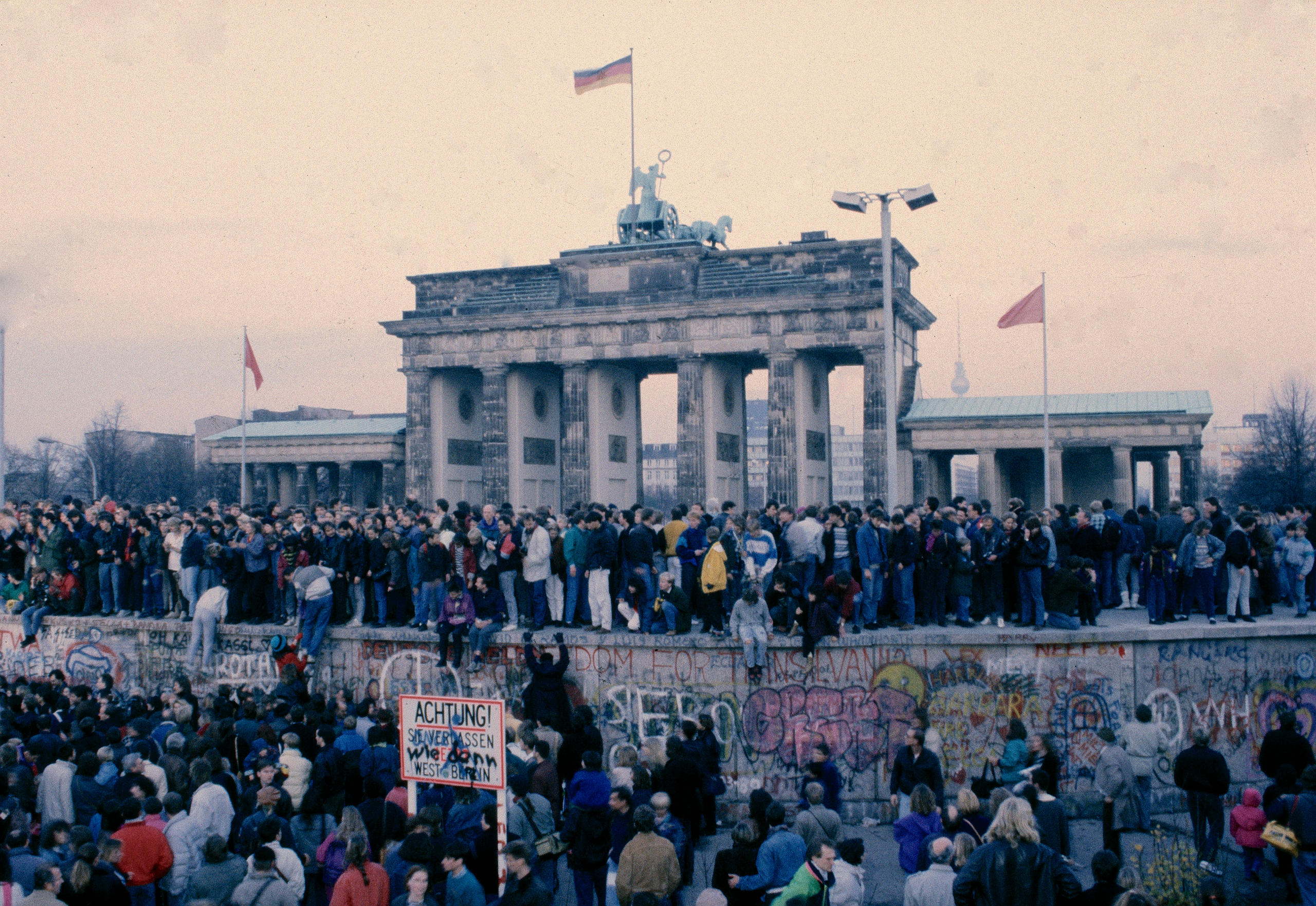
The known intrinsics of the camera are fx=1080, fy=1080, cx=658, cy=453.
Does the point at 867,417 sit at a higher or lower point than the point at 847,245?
lower

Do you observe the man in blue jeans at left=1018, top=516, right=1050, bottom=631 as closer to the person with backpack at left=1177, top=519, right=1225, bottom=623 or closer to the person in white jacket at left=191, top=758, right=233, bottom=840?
the person with backpack at left=1177, top=519, right=1225, bottom=623

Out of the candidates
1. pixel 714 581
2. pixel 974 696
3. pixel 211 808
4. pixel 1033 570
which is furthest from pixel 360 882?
pixel 1033 570

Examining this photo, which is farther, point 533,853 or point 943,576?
point 943,576

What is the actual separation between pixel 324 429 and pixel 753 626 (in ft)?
132

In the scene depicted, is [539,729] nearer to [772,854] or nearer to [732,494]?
[772,854]

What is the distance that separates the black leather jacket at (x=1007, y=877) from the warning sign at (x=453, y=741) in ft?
14.1

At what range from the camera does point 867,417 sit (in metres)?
39.5

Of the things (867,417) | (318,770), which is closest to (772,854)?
(318,770)

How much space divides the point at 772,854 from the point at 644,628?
7.81 m

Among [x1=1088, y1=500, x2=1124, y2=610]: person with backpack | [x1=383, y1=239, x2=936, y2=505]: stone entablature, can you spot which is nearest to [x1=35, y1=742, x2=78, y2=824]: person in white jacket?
[x1=1088, y1=500, x2=1124, y2=610]: person with backpack

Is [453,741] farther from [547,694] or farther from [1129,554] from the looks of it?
[1129,554]

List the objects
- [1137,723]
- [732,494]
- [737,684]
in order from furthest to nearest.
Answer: [732,494], [737,684], [1137,723]

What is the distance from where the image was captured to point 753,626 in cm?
1541

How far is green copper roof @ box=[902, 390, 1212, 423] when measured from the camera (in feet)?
134
